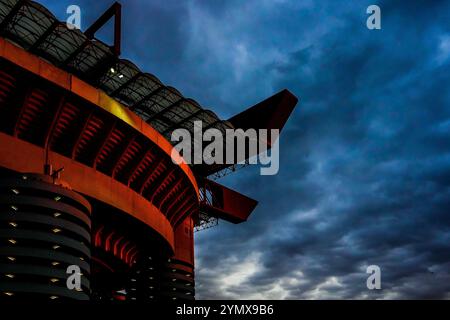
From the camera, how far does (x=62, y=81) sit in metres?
38.3

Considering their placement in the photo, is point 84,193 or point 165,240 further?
point 165,240

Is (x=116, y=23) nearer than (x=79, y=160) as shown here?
No

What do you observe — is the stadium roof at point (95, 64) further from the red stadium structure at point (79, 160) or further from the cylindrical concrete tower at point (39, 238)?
the cylindrical concrete tower at point (39, 238)

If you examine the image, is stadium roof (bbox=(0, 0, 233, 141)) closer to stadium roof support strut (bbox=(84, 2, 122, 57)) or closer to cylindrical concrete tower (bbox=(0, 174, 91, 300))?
stadium roof support strut (bbox=(84, 2, 122, 57))

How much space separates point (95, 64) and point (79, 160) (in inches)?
513

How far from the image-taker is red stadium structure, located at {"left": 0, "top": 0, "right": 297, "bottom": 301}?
34719 mm

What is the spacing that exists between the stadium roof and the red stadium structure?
12cm

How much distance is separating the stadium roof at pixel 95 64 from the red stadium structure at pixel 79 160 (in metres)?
0.12

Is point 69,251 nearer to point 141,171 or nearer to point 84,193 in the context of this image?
point 84,193

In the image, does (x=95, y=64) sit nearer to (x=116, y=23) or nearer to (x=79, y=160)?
(x=116, y=23)

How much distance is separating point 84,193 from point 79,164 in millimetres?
2487

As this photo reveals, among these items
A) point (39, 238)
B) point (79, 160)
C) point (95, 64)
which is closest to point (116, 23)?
point (95, 64)

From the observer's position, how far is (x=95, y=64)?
52000 mm
